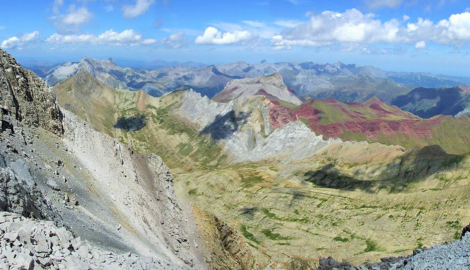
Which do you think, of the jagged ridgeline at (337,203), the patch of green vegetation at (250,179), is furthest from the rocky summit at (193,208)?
the patch of green vegetation at (250,179)

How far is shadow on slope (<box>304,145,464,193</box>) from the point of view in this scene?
373 ft

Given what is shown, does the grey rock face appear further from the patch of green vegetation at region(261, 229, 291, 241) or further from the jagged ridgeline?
the patch of green vegetation at region(261, 229, 291, 241)

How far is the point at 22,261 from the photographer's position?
20.0 meters

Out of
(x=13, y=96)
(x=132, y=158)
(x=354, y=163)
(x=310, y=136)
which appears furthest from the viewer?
(x=310, y=136)

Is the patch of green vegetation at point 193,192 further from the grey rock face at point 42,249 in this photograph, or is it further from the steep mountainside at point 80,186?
the grey rock face at point 42,249

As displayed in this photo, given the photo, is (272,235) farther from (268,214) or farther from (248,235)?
(268,214)

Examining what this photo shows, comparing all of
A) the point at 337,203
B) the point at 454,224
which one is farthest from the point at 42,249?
the point at 337,203

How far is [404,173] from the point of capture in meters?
120

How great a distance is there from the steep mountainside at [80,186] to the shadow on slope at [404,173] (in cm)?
7923

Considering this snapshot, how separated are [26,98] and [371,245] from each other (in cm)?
8644

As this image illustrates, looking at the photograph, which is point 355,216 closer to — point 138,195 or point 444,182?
point 444,182

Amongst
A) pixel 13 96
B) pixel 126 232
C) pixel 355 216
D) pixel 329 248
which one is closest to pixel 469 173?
pixel 355 216

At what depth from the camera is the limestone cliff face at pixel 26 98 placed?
49438mm

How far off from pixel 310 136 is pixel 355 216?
Result: 95378 millimetres
